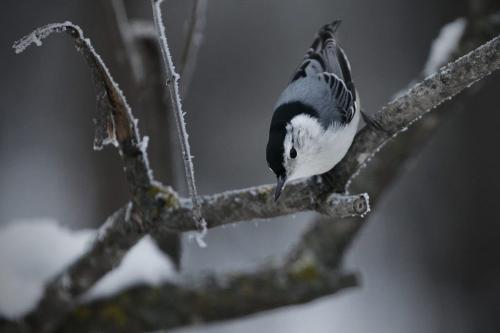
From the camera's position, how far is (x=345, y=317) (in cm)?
478

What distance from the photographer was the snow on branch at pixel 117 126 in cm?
176

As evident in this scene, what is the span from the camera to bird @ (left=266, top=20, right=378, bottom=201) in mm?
1910

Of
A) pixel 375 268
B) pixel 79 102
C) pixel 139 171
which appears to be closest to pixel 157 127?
pixel 139 171

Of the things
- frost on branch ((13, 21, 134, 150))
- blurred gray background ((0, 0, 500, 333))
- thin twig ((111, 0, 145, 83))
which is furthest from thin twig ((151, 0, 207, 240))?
blurred gray background ((0, 0, 500, 333))

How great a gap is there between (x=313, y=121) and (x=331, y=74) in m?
0.31

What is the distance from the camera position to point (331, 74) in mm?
2287

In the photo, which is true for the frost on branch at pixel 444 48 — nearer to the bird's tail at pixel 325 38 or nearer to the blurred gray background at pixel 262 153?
the bird's tail at pixel 325 38

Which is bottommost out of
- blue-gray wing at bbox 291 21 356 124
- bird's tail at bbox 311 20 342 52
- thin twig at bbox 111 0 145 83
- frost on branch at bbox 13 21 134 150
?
frost on branch at bbox 13 21 134 150

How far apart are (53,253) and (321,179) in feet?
3.86

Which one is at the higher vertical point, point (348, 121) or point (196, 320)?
point (348, 121)

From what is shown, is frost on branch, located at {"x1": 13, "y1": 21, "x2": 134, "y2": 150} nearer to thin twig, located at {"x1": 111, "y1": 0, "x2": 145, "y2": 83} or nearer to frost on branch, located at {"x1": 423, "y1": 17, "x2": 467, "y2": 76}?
thin twig, located at {"x1": 111, "y1": 0, "x2": 145, "y2": 83}

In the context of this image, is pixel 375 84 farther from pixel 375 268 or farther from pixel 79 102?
pixel 79 102

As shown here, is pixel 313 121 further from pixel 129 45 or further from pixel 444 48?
pixel 129 45

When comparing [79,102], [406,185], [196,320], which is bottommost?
[196,320]
